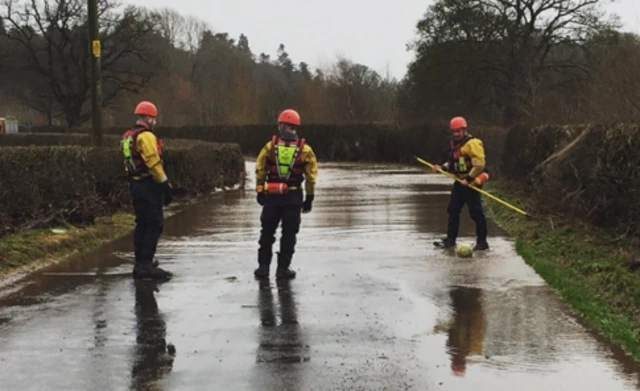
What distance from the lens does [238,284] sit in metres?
8.77

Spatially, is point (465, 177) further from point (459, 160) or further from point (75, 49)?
point (75, 49)

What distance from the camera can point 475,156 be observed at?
11.1 m

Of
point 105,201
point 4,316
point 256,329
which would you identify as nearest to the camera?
point 256,329

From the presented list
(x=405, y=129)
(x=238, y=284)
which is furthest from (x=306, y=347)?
(x=405, y=129)

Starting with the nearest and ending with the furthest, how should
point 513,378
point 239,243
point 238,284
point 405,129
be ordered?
1. point 513,378
2. point 238,284
3. point 239,243
4. point 405,129

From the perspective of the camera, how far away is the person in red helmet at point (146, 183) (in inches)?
346

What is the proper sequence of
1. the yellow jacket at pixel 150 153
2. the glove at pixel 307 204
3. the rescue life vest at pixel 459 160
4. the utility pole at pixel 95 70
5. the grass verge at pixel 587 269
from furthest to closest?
the utility pole at pixel 95 70
the rescue life vest at pixel 459 160
the glove at pixel 307 204
the yellow jacket at pixel 150 153
the grass verge at pixel 587 269

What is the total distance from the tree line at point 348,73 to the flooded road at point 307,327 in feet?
29.7

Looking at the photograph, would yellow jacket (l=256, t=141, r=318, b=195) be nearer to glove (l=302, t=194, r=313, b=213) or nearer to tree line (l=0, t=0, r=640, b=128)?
glove (l=302, t=194, r=313, b=213)

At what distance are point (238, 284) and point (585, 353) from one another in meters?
3.83

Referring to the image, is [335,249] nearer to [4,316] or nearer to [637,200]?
[637,200]

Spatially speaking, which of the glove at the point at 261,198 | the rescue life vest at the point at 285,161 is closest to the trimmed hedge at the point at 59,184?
the glove at the point at 261,198

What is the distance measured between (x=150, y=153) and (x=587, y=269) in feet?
15.2

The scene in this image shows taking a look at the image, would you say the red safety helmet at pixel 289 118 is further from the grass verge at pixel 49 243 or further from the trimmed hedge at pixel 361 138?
the trimmed hedge at pixel 361 138
